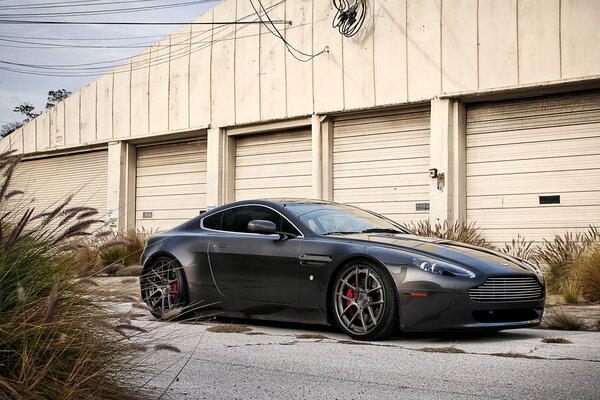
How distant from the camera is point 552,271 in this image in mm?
13359

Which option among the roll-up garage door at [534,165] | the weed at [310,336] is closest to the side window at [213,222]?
the weed at [310,336]

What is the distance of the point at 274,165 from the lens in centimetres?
1959

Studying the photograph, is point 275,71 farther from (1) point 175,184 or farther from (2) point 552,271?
(2) point 552,271

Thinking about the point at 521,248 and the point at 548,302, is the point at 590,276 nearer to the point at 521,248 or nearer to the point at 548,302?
the point at 548,302

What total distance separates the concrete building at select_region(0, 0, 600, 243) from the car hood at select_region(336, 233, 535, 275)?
7.17m

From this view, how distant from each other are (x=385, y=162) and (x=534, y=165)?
3.26 m

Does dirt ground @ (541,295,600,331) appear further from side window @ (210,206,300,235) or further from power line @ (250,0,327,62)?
power line @ (250,0,327,62)

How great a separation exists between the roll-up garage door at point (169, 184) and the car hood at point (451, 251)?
1349 cm

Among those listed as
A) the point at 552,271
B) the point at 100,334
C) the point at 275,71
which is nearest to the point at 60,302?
the point at 100,334

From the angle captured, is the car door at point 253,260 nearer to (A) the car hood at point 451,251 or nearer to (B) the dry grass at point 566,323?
(A) the car hood at point 451,251

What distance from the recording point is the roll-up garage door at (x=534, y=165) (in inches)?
576

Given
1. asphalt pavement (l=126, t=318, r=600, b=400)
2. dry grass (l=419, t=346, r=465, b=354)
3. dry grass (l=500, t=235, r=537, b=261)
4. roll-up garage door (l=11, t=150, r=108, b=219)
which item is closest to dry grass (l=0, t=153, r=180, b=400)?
asphalt pavement (l=126, t=318, r=600, b=400)

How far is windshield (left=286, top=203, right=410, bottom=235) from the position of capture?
860 centimetres

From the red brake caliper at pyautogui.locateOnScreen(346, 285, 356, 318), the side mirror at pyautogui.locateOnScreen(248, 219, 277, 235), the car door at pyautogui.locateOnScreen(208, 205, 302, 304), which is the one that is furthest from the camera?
the side mirror at pyautogui.locateOnScreen(248, 219, 277, 235)
